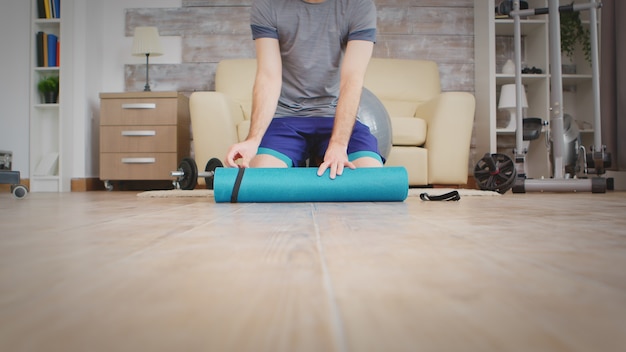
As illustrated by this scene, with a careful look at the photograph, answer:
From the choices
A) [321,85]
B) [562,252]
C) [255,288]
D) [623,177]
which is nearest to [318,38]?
[321,85]

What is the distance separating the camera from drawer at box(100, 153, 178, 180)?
3.29 meters

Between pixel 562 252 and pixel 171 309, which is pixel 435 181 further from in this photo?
pixel 171 309

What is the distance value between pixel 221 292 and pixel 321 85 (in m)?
1.51

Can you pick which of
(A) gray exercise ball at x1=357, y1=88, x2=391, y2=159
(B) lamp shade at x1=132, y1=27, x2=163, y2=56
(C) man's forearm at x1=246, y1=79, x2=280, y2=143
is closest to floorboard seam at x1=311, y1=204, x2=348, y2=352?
(C) man's forearm at x1=246, y1=79, x2=280, y2=143

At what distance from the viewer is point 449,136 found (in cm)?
289

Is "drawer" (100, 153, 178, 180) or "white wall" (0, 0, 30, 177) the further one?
"white wall" (0, 0, 30, 177)

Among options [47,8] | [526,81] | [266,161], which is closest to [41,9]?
[47,8]

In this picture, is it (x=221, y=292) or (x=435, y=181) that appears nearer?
(x=221, y=292)

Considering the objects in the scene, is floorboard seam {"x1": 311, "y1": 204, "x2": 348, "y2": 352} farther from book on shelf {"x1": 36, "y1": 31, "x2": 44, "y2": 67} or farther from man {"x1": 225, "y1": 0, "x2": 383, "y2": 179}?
book on shelf {"x1": 36, "y1": 31, "x2": 44, "y2": 67}

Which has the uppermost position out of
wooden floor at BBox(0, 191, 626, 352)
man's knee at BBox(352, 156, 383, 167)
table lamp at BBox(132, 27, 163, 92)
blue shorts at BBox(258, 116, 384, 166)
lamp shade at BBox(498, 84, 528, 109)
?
table lamp at BBox(132, 27, 163, 92)

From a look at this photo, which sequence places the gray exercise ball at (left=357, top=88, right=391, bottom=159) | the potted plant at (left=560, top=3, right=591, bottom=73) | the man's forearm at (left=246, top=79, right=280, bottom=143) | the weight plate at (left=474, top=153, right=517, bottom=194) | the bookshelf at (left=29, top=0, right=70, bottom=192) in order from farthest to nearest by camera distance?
the potted plant at (left=560, top=3, right=591, bottom=73), the bookshelf at (left=29, top=0, right=70, bottom=192), the weight plate at (left=474, top=153, right=517, bottom=194), the gray exercise ball at (left=357, top=88, right=391, bottom=159), the man's forearm at (left=246, top=79, right=280, bottom=143)

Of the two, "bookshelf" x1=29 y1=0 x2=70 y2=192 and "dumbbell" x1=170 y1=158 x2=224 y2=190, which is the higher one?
"bookshelf" x1=29 y1=0 x2=70 y2=192

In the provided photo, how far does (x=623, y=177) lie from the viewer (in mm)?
3387

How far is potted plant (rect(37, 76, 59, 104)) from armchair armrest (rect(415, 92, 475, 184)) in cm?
277
